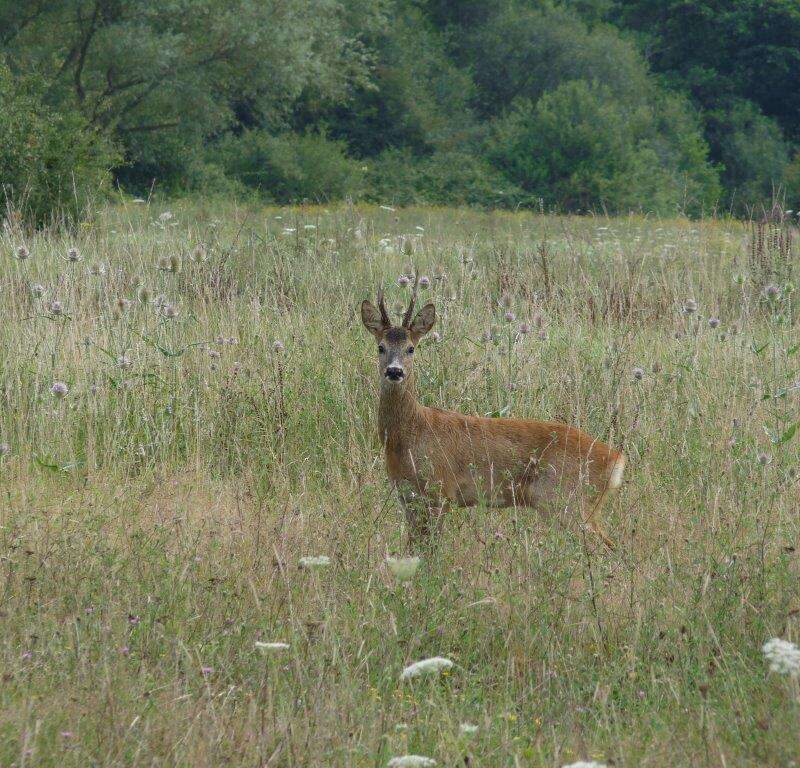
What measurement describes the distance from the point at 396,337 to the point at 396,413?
1.12 ft

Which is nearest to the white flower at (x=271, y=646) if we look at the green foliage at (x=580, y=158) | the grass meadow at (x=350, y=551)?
the grass meadow at (x=350, y=551)

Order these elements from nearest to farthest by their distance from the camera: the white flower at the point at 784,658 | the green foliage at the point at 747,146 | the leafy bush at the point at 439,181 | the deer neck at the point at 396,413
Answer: the white flower at the point at 784,658, the deer neck at the point at 396,413, the leafy bush at the point at 439,181, the green foliage at the point at 747,146

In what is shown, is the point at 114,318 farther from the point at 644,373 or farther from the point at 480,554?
the point at 480,554

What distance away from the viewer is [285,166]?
30.8 meters

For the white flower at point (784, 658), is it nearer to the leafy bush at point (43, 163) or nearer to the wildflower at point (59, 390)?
the wildflower at point (59, 390)

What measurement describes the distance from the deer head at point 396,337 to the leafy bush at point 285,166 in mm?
25428

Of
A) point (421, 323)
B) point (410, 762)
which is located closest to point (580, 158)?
point (421, 323)

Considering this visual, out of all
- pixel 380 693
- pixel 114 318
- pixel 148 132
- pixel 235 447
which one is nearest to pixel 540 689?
pixel 380 693

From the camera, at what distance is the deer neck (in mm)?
4945

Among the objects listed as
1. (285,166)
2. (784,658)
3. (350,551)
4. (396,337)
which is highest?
(285,166)

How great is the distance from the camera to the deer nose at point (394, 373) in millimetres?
4695

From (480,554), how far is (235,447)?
196 cm

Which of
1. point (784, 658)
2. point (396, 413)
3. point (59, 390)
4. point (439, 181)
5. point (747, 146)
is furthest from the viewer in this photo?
point (747, 146)

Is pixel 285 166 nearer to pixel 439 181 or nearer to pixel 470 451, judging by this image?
pixel 439 181
